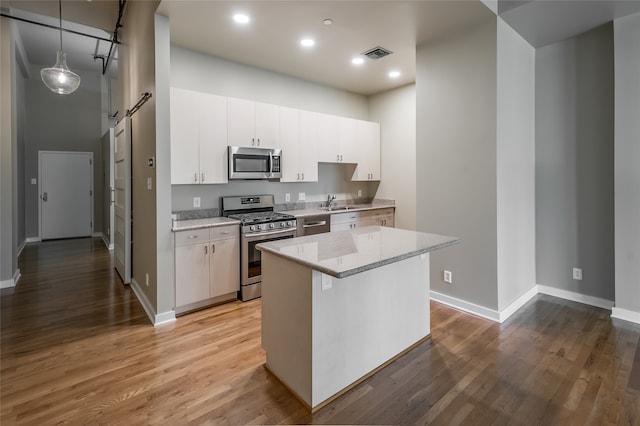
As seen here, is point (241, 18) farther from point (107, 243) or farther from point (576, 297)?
point (107, 243)

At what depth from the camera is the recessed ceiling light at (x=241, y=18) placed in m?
3.06

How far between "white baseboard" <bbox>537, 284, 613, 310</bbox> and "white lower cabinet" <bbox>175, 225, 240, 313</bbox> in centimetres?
361

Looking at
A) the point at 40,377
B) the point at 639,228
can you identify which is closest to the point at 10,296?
the point at 40,377

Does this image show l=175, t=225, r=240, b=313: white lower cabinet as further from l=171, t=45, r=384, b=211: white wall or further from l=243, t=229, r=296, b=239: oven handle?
l=171, t=45, r=384, b=211: white wall

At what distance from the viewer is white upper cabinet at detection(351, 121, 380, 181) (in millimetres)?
5383

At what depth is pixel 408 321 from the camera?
2604mm

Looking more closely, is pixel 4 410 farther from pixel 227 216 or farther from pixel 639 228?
pixel 639 228

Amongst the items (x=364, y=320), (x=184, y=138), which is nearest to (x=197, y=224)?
(x=184, y=138)

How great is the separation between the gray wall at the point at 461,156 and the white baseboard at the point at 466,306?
1.7 inches

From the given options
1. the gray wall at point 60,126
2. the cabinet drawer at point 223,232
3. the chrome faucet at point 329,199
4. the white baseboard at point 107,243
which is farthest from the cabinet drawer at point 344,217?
the gray wall at point 60,126

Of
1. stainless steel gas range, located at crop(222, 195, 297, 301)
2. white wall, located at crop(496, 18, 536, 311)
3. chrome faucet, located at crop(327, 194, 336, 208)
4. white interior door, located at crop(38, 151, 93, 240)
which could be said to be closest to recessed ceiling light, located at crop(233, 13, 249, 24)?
stainless steel gas range, located at crop(222, 195, 297, 301)

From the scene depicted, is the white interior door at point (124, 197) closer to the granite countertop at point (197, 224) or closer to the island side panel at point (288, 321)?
the granite countertop at point (197, 224)

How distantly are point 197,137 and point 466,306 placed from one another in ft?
11.3

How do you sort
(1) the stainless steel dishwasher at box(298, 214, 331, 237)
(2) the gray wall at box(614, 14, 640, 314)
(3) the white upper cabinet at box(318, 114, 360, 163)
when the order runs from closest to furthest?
(2) the gray wall at box(614, 14, 640, 314), (1) the stainless steel dishwasher at box(298, 214, 331, 237), (3) the white upper cabinet at box(318, 114, 360, 163)
